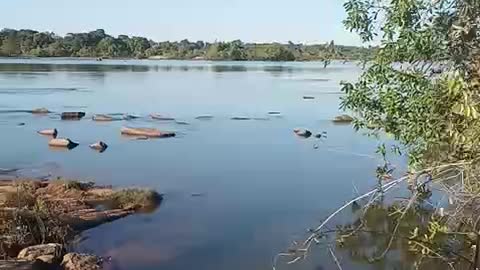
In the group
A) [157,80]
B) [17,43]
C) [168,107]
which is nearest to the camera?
[168,107]

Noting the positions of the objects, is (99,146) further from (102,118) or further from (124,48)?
(124,48)

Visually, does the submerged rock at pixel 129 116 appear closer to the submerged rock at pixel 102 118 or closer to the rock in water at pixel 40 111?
the submerged rock at pixel 102 118

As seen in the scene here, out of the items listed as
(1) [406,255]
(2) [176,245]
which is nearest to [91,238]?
(2) [176,245]

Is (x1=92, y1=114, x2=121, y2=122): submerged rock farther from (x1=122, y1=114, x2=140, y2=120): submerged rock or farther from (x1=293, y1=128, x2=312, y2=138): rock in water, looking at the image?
(x1=293, y1=128, x2=312, y2=138): rock in water

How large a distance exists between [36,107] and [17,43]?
8290 cm

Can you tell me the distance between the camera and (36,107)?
37.7 m

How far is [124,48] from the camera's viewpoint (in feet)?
413

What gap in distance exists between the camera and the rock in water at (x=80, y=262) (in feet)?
37.1

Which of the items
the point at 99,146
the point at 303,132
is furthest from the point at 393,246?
the point at 303,132

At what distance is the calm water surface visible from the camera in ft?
44.1

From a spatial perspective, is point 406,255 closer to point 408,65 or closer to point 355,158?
point 408,65

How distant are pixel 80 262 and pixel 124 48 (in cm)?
11798

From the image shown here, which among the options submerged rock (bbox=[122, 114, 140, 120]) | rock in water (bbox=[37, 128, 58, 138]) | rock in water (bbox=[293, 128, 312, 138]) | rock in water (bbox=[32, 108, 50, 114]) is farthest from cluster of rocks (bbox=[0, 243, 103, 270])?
rock in water (bbox=[32, 108, 50, 114])

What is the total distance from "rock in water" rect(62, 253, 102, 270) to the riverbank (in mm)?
32
